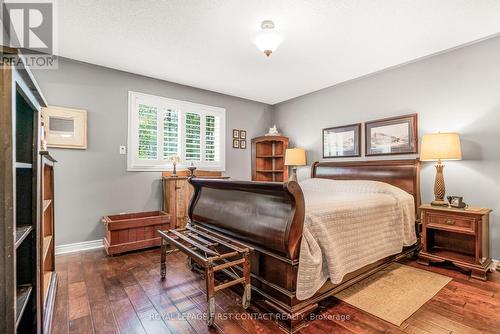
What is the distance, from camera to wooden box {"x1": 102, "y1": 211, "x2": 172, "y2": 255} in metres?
3.03

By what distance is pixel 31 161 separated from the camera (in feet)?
4.16

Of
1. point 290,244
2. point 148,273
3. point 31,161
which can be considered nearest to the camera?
point 31,161

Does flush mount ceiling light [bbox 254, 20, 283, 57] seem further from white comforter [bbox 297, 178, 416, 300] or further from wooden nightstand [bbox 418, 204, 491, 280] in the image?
wooden nightstand [bbox 418, 204, 491, 280]

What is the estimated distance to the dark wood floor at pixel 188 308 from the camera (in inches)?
65.5

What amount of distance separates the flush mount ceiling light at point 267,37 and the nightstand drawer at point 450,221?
2.52 meters

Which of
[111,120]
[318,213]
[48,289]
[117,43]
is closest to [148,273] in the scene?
[48,289]

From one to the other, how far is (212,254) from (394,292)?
1.62 metres

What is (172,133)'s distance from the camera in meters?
4.06

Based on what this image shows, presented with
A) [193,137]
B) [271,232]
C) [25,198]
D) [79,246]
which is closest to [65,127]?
[79,246]

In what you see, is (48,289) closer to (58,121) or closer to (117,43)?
(58,121)

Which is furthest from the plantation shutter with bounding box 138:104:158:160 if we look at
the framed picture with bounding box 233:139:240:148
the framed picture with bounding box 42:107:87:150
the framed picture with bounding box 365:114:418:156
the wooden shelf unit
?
the framed picture with bounding box 365:114:418:156

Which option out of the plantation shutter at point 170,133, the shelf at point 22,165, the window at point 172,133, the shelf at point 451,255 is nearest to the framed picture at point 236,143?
the window at point 172,133

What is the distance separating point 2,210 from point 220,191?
5.86 feet

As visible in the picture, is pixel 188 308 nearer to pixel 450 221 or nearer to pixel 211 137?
pixel 450 221
